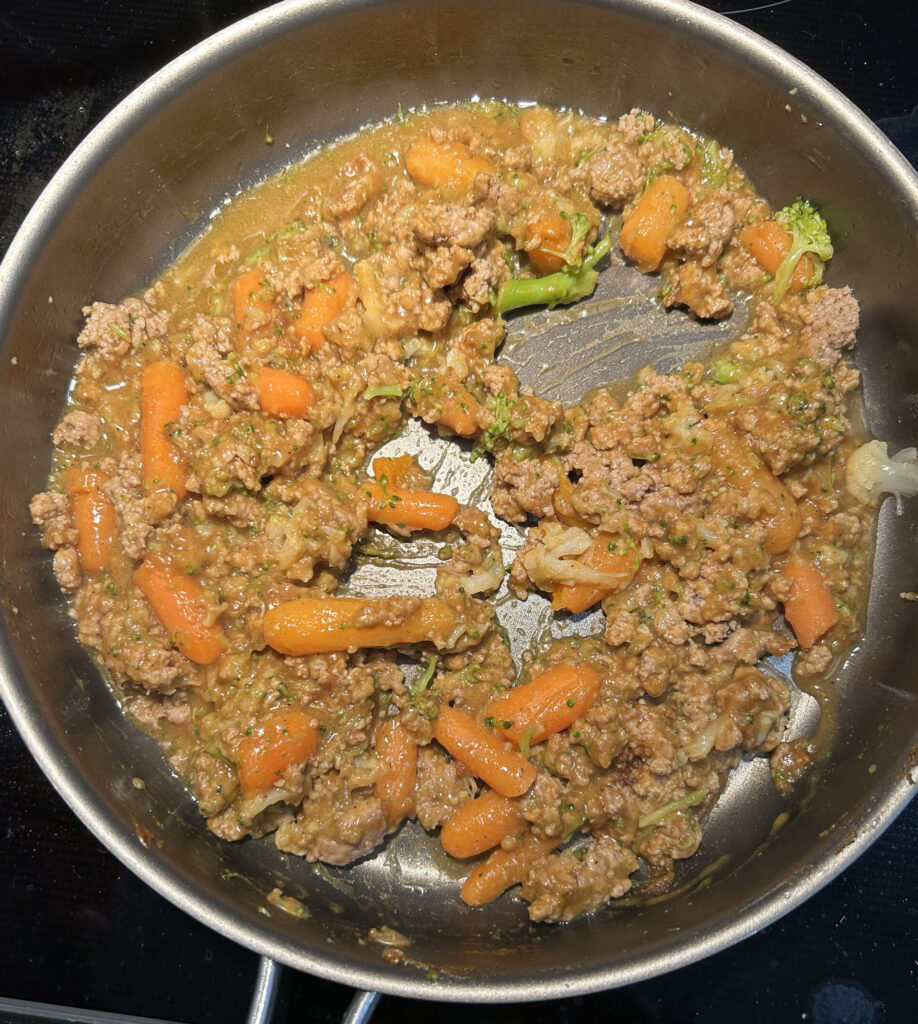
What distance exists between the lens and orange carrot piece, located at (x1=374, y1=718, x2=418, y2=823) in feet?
9.84

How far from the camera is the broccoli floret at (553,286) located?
129 inches

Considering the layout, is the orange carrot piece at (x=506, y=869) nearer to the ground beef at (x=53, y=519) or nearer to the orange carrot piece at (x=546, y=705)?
the orange carrot piece at (x=546, y=705)

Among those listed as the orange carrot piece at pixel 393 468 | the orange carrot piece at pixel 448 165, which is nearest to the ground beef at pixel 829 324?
the orange carrot piece at pixel 448 165

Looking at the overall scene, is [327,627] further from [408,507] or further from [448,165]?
[448,165]

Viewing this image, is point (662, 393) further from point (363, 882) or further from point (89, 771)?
point (89, 771)

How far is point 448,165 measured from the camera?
133 inches

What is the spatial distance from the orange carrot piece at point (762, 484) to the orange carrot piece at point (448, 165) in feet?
5.17

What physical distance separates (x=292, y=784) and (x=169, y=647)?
0.75 meters

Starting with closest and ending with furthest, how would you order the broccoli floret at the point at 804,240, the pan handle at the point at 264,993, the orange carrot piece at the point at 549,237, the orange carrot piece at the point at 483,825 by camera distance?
the pan handle at the point at 264,993 → the orange carrot piece at the point at 483,825 → the orange carrot piece at the point at 549,237 → the broccoli floret at the point at 804,240

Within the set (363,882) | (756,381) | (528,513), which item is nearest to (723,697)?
(528,513)

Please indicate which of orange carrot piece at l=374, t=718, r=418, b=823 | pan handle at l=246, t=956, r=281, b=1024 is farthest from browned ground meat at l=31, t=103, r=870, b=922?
pan handle at l=246, t=956, r=281, b=1024

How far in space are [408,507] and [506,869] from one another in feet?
4.99

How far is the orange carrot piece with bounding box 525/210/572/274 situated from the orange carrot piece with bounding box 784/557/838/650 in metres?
1.67

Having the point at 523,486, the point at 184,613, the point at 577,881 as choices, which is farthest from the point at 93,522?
the point at 577,881
